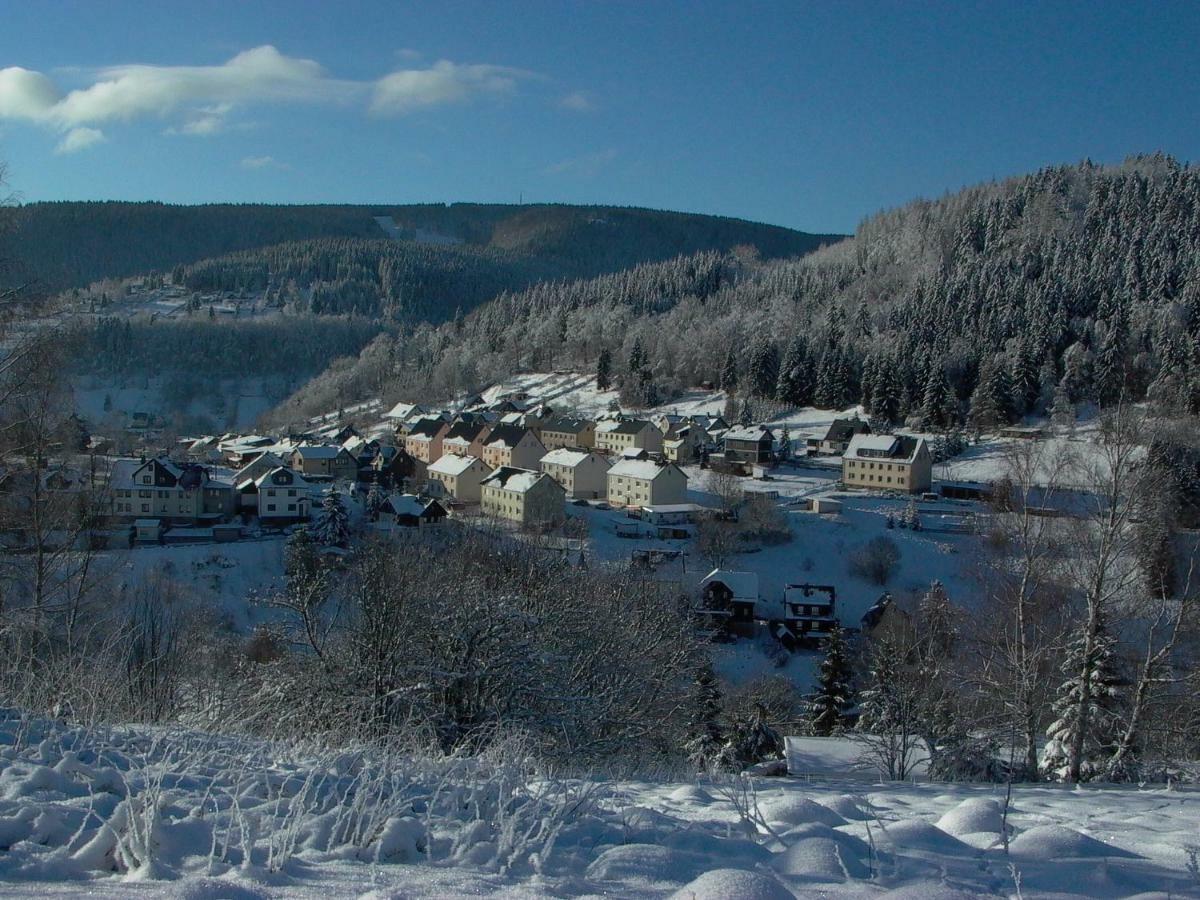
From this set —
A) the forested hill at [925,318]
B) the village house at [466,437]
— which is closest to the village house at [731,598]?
the village house at [466,437]

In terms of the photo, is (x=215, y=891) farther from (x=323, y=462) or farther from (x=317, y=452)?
(x=317, y=452)

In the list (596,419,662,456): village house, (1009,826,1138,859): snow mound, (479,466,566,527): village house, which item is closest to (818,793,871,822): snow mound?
(1009,826,1138,859): snow mound

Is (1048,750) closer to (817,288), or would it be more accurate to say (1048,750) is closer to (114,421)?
(817,288)

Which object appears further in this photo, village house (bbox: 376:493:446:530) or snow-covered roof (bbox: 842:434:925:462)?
snow-covered roof (bbox: 842:434:925:462)

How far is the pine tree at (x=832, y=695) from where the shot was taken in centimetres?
1828

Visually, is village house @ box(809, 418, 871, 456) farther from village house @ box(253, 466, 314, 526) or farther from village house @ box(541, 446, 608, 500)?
village house @ box(253, 466, 314, 526)

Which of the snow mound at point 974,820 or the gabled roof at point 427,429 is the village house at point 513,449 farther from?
the snow mound at point 974,820

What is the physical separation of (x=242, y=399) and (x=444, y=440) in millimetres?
56327

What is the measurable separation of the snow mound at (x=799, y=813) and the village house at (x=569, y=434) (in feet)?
174

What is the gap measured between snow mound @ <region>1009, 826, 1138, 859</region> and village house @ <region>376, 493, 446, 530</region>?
105 feet

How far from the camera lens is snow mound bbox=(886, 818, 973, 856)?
11.3 ft

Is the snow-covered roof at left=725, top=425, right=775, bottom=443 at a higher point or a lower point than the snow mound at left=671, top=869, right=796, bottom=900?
higher

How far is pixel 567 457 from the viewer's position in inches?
1827

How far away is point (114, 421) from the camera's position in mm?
78125
